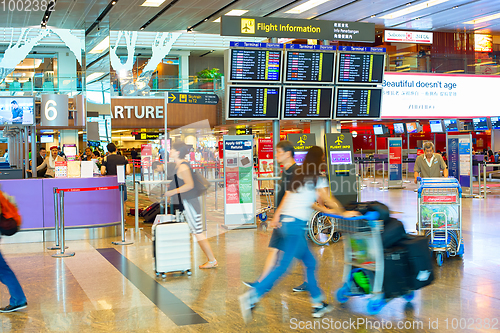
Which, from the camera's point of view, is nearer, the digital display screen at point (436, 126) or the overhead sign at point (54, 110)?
the overhead sign at point (54, 110)

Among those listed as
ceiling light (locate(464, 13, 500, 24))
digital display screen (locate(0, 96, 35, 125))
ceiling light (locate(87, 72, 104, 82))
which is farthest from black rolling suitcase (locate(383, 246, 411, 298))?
ceiling light (locate(464, 13, 500, 24))

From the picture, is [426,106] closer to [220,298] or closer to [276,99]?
[276,99]

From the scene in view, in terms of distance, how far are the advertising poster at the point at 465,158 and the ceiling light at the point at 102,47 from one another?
13922 mm

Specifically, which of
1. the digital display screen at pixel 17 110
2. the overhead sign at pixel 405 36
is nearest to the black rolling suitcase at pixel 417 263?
the digital display screen at pixel 17 110

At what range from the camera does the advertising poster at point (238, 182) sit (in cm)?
957

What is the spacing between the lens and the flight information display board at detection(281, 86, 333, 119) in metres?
9.98

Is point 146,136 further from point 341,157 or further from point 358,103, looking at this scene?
point 341,157

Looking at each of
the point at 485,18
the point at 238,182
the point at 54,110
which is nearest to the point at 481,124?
the point at 485,18

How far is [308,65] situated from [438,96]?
40.4 ft

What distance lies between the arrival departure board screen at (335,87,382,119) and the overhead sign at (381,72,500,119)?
9438 millimetres

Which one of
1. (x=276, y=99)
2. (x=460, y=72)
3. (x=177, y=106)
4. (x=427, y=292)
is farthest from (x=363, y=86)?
(x=177, y=106)

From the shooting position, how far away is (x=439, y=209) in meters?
6.30

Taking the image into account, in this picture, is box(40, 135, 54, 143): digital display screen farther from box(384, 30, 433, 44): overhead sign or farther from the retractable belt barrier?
the retractable belt barrier

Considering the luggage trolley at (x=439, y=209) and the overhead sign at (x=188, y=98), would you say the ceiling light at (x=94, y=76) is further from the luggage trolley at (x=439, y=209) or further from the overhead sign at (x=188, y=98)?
the luggage trolley at (x=439, y=209)
